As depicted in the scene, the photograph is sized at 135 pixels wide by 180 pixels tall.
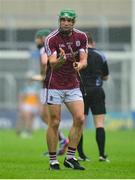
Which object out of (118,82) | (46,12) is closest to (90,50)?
(118,82)

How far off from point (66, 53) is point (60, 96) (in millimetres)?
653

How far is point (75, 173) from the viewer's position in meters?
12.7

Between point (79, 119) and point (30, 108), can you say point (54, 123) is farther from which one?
point (30, 108)

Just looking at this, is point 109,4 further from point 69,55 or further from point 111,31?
point 69,55

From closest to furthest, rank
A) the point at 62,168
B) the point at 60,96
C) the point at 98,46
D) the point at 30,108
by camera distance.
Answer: the point at 60,96, the point at 62,168, the point at 30,108, the point at 98,46

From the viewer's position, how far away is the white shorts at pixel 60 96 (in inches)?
523

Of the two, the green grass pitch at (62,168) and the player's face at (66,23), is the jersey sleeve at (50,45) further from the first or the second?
the green grass pitch at (62,168)

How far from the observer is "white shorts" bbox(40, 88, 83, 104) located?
13.3 metres

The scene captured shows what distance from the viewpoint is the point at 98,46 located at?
37.4m

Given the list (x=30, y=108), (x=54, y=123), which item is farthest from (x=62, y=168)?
(x=30, y=108)

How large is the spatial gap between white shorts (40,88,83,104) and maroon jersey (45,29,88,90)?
60 millimetres

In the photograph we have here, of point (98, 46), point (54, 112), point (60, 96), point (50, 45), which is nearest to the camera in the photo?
point (50, 45)

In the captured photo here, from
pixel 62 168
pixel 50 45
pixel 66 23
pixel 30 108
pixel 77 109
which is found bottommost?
pixel 30 108

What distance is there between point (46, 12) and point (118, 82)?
1019 cm
